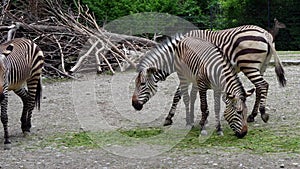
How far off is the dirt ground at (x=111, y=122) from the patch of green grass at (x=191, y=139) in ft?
0.65

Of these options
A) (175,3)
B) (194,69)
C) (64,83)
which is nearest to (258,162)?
(194,69)

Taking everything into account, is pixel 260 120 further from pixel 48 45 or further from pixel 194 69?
pixel 48 45

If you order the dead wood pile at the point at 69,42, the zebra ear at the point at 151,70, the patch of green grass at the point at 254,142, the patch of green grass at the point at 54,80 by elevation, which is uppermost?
the zebra ear at the point at 151,70

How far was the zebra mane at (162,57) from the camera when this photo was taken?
7828 millimetres

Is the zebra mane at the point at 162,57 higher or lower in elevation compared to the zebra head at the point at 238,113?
higher

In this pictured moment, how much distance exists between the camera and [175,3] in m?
22.5

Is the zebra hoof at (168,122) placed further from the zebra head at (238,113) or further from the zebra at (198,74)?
the zebra head at (238,113)

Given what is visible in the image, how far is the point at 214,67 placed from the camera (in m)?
7.18

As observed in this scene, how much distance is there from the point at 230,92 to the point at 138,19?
1265 cm

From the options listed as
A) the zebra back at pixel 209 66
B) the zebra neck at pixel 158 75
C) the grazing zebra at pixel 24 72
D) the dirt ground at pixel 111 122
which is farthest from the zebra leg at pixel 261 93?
the grazing zebra at pixel 24 72

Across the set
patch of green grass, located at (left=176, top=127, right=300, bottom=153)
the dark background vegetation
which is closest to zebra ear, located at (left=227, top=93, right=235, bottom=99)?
patch of green grass, located at (left=176, top=127, right=300, bottom=153)

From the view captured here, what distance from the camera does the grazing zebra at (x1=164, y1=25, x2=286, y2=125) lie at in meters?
7.95

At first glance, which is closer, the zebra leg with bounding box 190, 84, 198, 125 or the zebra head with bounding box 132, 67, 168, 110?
the zebra head with bounding box 132, 67, 168, 110

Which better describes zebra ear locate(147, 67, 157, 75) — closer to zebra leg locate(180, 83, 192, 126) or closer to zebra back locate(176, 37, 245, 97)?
zebra back locate(176, 37, 245, 97)
